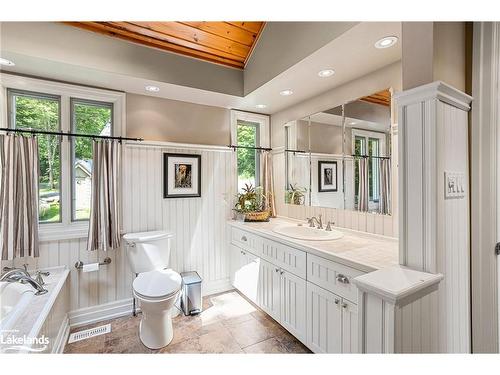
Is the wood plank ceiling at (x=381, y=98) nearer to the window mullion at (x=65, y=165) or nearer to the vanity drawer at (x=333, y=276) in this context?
the vanity drawer at (x=333, y=276)

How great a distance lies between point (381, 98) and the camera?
1913 millimetres

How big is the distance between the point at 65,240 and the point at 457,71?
300 centimetres

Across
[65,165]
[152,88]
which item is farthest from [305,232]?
[65,165]

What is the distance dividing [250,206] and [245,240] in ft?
1.52

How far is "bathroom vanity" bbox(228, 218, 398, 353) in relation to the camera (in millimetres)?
1479

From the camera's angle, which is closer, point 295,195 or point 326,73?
point 326,73

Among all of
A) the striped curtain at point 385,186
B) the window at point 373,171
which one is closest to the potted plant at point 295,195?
the window at point 373,171

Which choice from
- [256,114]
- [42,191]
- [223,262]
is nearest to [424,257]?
[223,262]

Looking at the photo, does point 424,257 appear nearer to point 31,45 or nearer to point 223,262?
point 223,262

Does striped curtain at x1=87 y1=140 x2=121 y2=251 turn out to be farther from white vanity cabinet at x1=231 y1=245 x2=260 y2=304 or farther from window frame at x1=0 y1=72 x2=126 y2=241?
white vanity cabinet at x1=231 y1=245 x2=260 y2=304

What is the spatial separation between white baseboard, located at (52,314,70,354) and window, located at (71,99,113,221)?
2.90 feet

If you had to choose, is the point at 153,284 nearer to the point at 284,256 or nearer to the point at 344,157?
the point at 284,256

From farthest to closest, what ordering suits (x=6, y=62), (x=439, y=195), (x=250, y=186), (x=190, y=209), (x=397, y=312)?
(x=250, y=186)
(x=190, y=209)
(x=6, y=62)
(x=439, y=195)
(x=397, y=312)

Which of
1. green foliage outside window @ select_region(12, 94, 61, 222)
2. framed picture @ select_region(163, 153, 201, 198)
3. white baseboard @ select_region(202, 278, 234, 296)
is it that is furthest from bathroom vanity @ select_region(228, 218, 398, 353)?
green foliage outside window @ select_region(12, 94, 61, 222)
